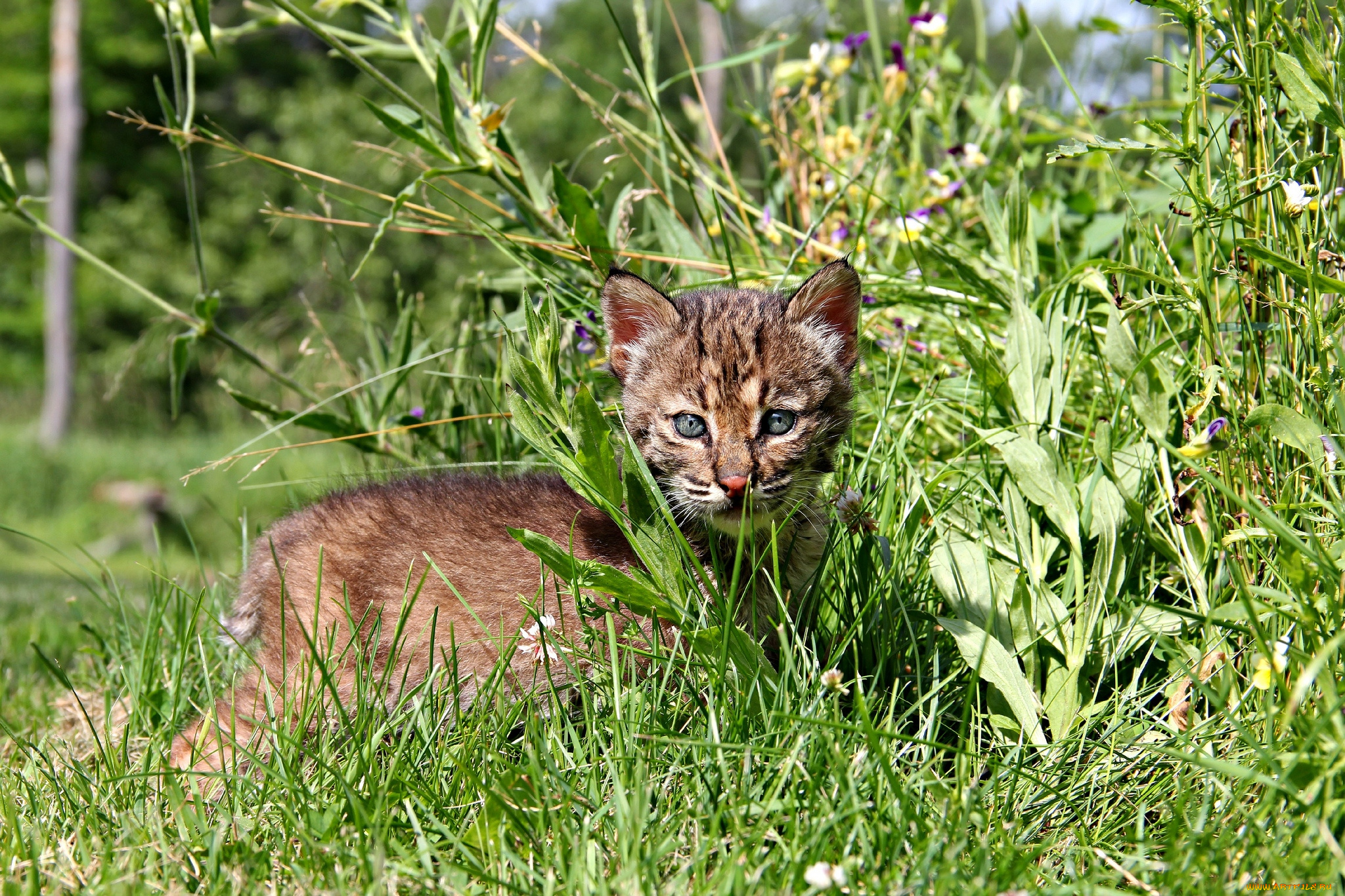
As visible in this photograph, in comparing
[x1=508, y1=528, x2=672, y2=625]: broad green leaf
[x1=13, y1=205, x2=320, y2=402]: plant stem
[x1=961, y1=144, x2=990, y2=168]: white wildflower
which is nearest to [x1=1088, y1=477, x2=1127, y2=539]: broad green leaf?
[x1=508, y1=528, x2=672, y2=625]: broad green leaf

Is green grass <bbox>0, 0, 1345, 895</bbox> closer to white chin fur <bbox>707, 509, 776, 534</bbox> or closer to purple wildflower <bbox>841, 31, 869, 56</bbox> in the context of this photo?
white chin fur <bbox>707, 509, 776, 534</bbox>

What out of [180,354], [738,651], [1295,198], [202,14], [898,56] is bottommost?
[738,651]

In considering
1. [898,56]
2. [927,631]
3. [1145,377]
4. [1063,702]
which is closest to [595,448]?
[927,631]

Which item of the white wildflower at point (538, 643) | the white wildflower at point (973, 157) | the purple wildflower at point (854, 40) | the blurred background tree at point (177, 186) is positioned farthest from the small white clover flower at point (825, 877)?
the blurred background tree at point (177, 186)

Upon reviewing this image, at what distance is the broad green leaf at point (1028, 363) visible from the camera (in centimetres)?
287

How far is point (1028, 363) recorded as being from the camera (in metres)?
2.87

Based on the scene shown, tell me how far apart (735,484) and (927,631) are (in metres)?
0.71

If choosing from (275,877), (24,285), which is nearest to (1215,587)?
(275,877)

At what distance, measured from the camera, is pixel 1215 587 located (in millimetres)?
2576

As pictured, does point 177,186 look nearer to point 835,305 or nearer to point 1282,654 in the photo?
point 835,305

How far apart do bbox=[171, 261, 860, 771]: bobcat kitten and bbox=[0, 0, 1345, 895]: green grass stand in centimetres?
14

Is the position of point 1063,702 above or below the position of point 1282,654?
below

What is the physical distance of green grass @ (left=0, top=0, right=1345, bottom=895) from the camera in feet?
6.54

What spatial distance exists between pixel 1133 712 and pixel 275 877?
2075 millimetres
